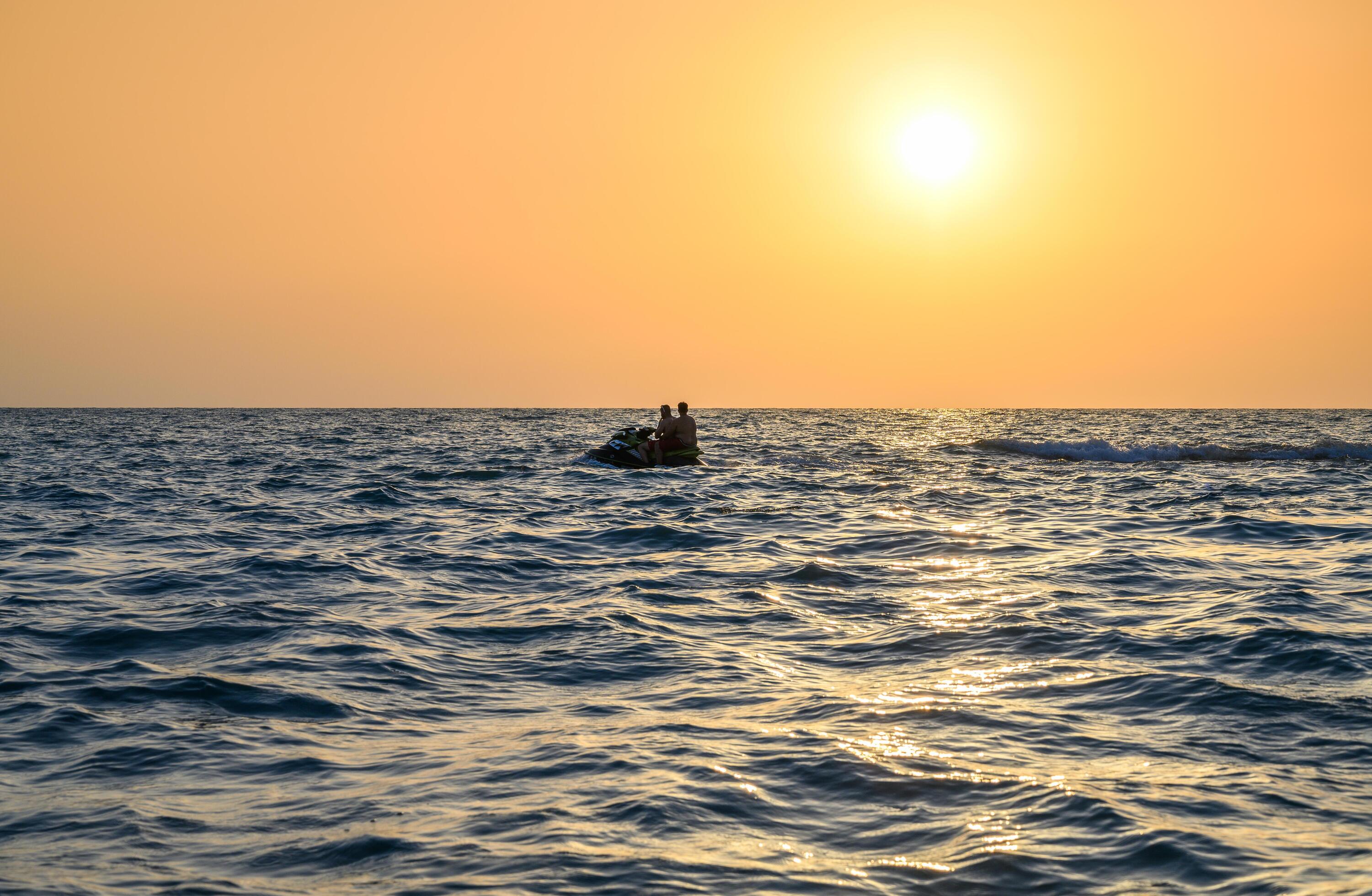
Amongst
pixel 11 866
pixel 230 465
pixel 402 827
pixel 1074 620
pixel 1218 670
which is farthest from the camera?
pixel 230 465

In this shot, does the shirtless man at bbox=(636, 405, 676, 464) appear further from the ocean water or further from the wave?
the wave

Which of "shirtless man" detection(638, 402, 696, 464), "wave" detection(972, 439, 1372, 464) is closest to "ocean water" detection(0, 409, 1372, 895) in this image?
"shirtless man" detection(638, 402, 696, 464)

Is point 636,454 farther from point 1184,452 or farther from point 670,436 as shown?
point 1184,452

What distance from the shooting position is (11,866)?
5.46 m

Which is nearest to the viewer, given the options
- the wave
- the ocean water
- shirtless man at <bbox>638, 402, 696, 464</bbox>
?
the ocean water

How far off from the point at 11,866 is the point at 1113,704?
7.19m

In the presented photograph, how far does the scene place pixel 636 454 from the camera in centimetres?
3419

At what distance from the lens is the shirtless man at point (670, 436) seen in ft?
110

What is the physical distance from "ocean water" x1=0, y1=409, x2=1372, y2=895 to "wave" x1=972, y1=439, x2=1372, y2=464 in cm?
2084

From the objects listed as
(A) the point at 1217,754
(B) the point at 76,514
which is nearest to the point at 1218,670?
(A) the point at 1217,754

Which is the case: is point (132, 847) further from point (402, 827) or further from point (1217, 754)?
point (1217, 754)

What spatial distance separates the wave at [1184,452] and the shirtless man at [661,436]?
16.0m

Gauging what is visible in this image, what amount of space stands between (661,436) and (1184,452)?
71.3ft

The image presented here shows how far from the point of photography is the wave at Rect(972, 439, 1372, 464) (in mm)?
40500
